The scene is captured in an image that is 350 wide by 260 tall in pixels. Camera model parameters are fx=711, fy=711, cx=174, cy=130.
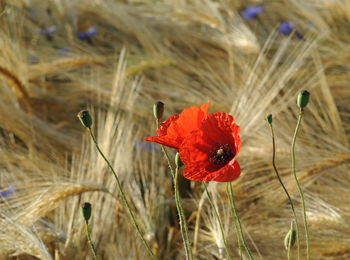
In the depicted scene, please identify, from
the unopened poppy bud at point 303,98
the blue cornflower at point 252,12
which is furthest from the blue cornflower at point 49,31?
the unopened poppy bud at point 303,98

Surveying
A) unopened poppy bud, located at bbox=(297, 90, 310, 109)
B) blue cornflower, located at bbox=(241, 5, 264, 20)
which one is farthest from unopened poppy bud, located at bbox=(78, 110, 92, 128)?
blue cornflower, located at bbox=(241, 5, 264, 20)

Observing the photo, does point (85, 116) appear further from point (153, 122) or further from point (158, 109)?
point (153, 122)

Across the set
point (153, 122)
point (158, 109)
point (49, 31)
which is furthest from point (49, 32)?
point (158, 109)

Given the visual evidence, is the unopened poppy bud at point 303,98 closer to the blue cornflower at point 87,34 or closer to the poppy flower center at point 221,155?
the poppy flower center at point 221,155

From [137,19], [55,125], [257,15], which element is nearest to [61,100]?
[55,125]

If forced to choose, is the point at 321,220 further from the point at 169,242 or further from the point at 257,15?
the point at 257,15

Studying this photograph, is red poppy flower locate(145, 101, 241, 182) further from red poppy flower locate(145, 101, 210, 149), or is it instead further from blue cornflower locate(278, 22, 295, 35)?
blue cornflower locate(278, 22, 295, 35)
